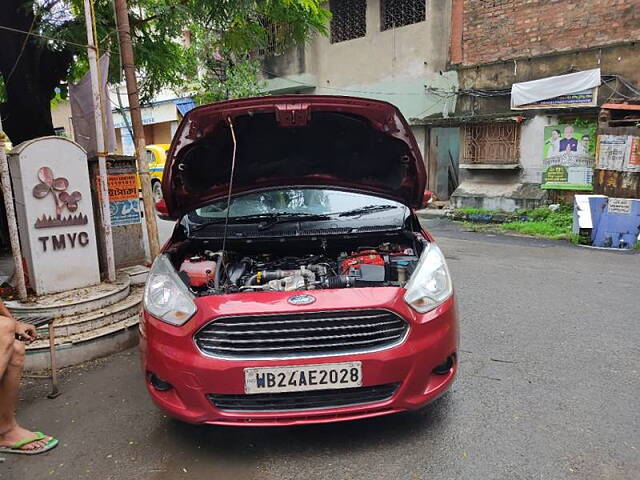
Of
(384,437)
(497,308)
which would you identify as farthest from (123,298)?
(497,308)

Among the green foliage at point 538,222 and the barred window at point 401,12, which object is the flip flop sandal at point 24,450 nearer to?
the green foliage at point 538,222

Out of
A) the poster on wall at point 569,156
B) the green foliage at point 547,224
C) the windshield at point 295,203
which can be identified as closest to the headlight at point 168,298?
the windshield at point 295,203

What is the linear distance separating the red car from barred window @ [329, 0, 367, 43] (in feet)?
38.1

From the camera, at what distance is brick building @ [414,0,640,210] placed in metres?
9.86

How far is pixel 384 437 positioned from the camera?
267 centimetres

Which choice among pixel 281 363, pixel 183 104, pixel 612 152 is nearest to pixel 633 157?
pixel 612 152

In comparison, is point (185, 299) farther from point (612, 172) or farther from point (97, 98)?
point (612, 172)

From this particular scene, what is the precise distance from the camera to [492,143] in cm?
1200

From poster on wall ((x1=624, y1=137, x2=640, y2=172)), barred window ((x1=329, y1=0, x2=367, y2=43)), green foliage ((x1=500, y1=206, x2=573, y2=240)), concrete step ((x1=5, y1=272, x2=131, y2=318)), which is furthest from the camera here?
barred window ((x1=329, y1=0, x2=367, y2=43))

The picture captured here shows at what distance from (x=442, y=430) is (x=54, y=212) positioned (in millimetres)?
3692

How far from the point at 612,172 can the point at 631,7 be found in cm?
352

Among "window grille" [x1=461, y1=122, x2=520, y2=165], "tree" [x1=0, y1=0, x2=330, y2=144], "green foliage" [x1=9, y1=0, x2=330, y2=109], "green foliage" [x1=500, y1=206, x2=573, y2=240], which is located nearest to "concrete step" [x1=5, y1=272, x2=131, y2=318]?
"green foliage" [x1=9, y1=0, x2=330, y2=109]

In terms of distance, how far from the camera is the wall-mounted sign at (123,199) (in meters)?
5.98

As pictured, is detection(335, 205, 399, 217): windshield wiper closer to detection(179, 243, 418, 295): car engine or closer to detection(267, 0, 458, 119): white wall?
detection(179, 243, 418, 295): car engine
